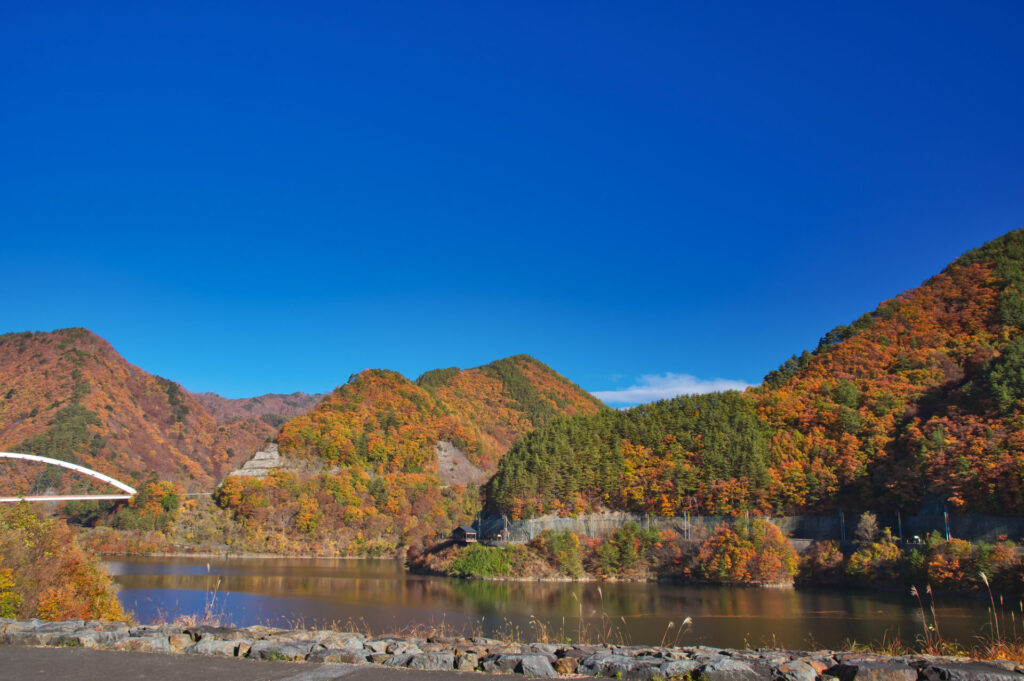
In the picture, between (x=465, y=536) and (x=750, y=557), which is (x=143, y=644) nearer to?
(x=750, y=557)

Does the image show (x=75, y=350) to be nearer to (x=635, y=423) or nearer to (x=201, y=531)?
(x=201, y=531)

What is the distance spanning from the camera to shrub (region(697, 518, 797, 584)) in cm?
5019

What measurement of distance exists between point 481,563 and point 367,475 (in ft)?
148

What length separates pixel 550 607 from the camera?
1497 inches

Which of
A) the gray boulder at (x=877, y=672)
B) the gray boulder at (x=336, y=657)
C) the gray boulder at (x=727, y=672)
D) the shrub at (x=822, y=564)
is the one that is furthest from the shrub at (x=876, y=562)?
the gray boulder at (x=336, y=657)

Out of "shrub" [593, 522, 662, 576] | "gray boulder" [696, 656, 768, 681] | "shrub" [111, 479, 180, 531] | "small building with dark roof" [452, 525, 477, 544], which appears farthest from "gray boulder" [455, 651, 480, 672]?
"shrub" [111, 479, 180, 531]

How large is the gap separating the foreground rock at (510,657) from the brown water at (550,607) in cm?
917

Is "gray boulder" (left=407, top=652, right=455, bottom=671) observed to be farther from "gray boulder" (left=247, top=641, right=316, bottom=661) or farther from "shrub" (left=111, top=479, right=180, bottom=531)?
"shrub" (left=111, top=479, right=180, bottom=531)

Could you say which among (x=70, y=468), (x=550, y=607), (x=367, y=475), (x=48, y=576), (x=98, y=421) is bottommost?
(x=550, y=607)

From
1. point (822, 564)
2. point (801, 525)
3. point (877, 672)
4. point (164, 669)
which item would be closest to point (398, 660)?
point (164, 669)

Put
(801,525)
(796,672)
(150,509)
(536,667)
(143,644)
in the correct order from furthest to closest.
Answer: (150,509) → (801,525) → (143,644) → (536,667) → (796,672)

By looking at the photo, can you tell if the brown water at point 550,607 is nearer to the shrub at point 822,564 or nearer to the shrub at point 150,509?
the shrub at point 822,564

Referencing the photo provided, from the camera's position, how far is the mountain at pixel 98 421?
116m

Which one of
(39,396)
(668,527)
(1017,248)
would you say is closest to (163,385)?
(39,396)
